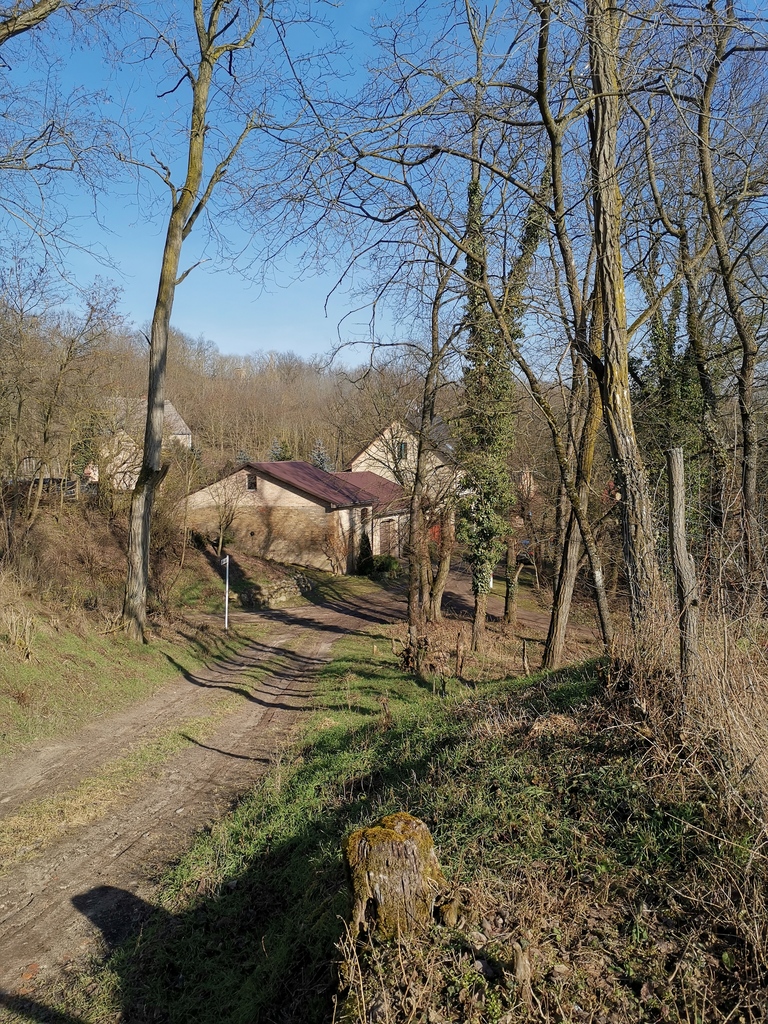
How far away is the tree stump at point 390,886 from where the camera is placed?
3334 millimetres

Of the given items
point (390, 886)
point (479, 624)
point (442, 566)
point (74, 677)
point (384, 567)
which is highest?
point (442, 566)

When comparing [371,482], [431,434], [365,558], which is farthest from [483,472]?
[371,482]

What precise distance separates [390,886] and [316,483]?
34790mm

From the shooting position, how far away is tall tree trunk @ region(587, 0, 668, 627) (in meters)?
5.73

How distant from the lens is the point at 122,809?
291 inches

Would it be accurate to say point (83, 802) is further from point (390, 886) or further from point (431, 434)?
point (431, 434)

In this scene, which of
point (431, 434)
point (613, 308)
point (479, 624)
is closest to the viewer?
point (613, 308)

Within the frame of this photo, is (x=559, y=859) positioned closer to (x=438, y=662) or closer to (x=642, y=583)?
(x=642, y=583)

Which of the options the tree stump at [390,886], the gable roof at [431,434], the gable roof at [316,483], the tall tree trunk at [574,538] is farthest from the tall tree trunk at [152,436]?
the gable roof at [316,483]

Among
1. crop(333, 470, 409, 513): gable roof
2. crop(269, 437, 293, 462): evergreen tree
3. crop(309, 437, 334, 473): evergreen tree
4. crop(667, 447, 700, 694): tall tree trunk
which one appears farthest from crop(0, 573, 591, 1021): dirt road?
crop(309, 437, 334, 473): evergreen tree

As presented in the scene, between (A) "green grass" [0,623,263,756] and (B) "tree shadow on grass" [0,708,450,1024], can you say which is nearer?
(B) "tree shadow on grass" [0,708,450,1024]

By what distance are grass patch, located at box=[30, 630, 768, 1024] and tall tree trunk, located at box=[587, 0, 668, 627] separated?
134cm

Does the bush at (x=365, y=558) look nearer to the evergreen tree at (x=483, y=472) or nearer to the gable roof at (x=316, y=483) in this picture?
the gable roof at (x=316, y=483)

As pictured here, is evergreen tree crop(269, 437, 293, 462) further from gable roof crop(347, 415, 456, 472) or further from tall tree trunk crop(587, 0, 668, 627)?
tall tree trunk crop(587, 0, 668, 627)
